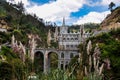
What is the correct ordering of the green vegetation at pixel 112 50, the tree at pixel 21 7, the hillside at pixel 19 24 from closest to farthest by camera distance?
the green vegetation at pixel 112 50
the hillside at pixel 19 24
the tree at pixel 21 7

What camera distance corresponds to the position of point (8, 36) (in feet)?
283

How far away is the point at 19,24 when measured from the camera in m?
111

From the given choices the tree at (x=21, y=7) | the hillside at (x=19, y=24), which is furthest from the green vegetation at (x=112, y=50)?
the tree at (x=21, y=7)

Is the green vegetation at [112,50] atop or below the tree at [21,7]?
below

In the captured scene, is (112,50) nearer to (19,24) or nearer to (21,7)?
(19,24)

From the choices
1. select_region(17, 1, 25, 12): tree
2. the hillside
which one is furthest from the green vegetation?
select_region(17, 1, 25, 12): tree

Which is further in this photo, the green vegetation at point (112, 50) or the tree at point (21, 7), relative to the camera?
the tree at point (21, 7)

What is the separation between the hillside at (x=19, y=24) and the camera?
9175cm

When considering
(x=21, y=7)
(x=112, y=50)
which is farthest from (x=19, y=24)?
(x=112, y=50)

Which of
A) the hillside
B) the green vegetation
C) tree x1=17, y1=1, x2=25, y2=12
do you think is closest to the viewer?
the green vegetation

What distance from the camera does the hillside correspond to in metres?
91.8

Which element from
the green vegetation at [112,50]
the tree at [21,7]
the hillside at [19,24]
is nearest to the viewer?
the green vegetation at [112,50]

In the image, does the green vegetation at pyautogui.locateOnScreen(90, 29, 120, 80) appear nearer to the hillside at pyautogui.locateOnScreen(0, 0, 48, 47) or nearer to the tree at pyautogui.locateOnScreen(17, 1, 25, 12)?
the hillside at pyautogui.locateOnScreen(0, 0, 48, 47)

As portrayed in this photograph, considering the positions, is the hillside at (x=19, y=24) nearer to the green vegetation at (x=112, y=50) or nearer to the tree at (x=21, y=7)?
the tree at (x=21, y=7)
